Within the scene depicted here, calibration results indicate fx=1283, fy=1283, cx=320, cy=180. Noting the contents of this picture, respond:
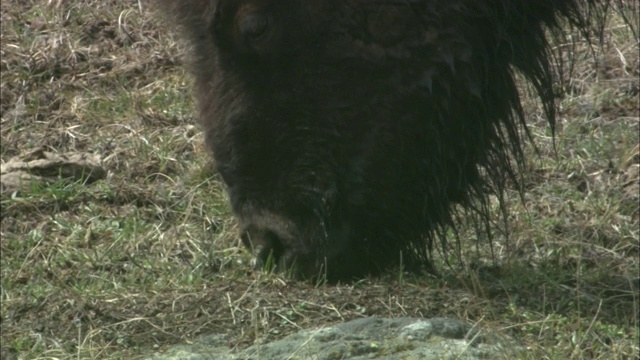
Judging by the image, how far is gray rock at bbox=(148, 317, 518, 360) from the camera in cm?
383

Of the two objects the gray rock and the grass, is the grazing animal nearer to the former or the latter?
the grass

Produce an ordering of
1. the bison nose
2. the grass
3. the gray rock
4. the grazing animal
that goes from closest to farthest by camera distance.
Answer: the gray rock < the grazing animal < the grass < the bison nose

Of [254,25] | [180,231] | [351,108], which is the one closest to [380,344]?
[351,108]

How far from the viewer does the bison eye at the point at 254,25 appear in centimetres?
451

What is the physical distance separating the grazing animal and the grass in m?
0.23

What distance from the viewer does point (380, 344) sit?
3910 millimetres

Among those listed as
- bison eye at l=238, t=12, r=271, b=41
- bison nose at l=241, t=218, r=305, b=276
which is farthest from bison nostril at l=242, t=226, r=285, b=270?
bison eye at l=238, t=12, r=271, b=41

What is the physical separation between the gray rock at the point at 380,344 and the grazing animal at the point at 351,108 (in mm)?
735

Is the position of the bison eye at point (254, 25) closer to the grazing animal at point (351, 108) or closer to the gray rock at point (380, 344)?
the grazing animal at point (351, 108)

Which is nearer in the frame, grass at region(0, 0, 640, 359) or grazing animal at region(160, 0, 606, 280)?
grazing animal at region(160, 0, 606, 280)

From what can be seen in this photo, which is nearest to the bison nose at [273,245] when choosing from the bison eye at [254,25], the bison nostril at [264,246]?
the bison nostril at [264,246]

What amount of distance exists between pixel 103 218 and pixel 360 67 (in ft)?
7.41

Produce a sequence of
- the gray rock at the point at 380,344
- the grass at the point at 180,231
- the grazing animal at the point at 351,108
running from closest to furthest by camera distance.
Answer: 1. the gray rock at the point at 380,344
2. the grazing animal at the point at 351,108
3. the grass at the point at 180,231

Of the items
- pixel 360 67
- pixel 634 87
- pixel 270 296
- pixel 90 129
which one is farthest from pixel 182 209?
pixel 634 87
